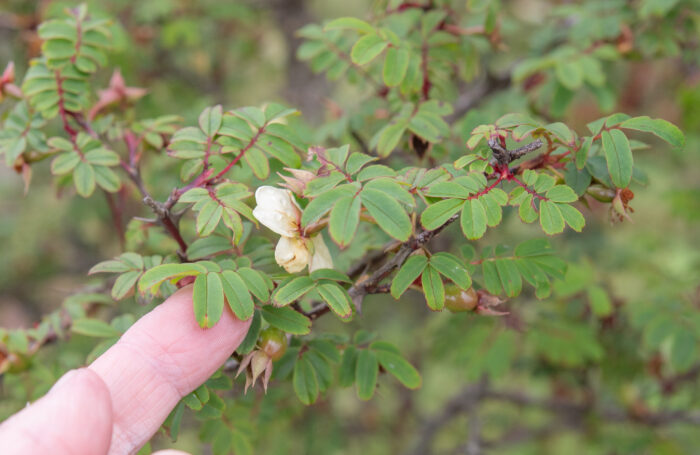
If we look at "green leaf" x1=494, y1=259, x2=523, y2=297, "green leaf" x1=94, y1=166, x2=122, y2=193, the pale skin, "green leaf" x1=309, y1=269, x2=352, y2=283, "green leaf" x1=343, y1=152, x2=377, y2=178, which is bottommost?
the pale skin

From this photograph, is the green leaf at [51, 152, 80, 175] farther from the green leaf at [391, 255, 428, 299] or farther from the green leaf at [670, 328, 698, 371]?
the green leaf at [670, 328, 698, 371]

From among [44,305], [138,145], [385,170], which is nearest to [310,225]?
[385,170]

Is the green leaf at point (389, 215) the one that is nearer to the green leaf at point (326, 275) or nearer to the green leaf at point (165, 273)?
the green leaf at point (326, 275)

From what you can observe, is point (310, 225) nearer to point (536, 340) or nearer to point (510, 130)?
point (510, 130)

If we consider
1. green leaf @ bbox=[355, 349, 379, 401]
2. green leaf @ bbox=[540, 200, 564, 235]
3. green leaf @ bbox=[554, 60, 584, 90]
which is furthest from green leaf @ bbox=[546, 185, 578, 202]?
green leaf @ bbox=[554, 60, 584, 90]

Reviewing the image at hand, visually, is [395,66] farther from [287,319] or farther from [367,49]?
[287,319]

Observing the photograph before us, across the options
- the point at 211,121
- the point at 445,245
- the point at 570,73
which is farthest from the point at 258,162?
the point at 445,245
